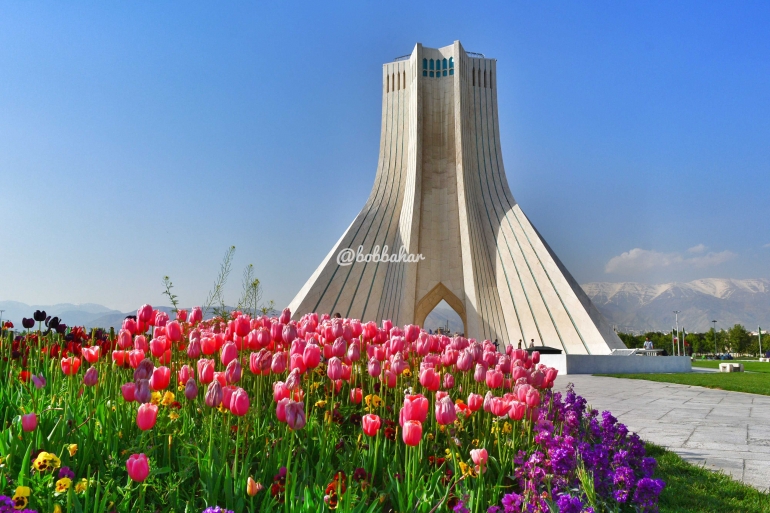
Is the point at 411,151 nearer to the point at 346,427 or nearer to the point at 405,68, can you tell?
the point at 405,68

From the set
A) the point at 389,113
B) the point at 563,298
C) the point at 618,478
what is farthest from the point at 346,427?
the point at 389,113

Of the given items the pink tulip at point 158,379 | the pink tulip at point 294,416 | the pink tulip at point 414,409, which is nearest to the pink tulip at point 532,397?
the pink tulip at point 414,409

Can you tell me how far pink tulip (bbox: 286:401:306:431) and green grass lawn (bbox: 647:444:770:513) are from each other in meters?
2.02

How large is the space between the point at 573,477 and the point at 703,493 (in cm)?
134

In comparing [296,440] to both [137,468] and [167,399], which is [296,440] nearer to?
[167,399]

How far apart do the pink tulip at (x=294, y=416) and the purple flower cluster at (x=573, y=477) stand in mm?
720

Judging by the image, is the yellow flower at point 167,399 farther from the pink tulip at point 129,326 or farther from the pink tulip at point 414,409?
the pink tulip at point 414,409

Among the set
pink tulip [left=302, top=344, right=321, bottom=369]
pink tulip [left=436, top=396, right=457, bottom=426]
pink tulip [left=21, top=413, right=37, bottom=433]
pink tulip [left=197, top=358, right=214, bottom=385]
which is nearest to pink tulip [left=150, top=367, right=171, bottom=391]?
pink tulip [left=197, top=358, right=214, bottom=385]

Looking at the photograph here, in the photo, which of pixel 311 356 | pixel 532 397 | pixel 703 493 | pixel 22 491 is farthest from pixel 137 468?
pixel 703 493

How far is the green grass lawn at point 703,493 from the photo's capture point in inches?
110

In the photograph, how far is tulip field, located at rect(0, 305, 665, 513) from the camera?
1.71m

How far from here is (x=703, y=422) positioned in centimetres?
550

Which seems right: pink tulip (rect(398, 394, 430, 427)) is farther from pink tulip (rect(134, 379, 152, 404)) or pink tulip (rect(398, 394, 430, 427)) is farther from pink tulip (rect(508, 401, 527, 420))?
pink tulip (rect(134, 379, 152, 404))

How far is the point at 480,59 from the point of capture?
71.9 feet
